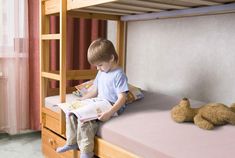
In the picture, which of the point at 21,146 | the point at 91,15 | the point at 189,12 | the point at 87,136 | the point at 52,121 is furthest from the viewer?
the point at 21,146

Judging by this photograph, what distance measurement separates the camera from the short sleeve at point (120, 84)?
66.0 inches

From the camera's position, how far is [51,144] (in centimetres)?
207

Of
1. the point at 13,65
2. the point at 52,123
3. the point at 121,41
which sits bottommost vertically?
the point at 52,123

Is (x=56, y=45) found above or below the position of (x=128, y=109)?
above

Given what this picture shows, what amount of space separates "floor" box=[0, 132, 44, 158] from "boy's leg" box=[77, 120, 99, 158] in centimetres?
87

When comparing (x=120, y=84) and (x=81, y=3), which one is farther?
(x=81, y=3)

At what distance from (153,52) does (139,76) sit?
290 millimetres

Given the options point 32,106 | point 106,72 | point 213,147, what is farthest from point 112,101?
point 32,106

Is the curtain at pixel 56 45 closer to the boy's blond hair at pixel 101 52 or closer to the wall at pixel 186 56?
the wall at pixel 186 56

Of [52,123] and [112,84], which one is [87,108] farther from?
[52,123]

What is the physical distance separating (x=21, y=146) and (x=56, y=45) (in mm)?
1009

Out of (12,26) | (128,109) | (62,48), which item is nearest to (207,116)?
(128,109)

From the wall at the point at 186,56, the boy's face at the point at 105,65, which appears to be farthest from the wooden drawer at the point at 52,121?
the wall at the point at 186,56

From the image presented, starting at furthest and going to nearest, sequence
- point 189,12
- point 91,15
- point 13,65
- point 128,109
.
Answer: point 13,65, point 91,15, point 189,12, point 128,109
